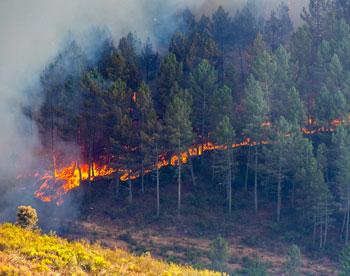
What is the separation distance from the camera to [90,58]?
69250 millimetres

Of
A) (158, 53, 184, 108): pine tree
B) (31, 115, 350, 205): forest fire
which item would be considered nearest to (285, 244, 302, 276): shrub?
(31, 115, 350, 205): forest fire

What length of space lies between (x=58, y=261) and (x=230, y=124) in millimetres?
35105

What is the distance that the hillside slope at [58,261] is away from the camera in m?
18.2

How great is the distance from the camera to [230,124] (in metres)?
51.5

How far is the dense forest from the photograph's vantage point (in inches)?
1766

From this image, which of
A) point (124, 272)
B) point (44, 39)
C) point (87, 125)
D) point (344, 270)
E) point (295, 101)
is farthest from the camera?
point (44, 39)

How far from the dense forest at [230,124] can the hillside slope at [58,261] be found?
25.4 metres

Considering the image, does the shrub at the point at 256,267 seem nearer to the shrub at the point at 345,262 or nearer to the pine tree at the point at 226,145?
the shrub at the point at 345,262

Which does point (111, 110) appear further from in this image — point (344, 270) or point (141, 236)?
point (344, 270)

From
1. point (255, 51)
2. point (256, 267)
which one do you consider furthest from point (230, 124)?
point (256, 267)

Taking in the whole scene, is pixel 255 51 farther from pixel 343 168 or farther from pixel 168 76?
pixel 343 168

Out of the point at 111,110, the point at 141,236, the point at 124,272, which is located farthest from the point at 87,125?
the point at 124,272

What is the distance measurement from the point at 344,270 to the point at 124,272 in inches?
895

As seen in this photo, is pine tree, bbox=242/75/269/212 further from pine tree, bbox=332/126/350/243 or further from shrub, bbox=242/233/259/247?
pine tree, bbox=332/126/350/243
